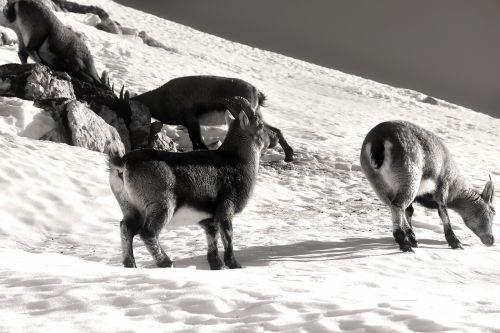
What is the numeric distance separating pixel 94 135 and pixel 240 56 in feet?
77.2

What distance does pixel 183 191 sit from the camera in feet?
26.5

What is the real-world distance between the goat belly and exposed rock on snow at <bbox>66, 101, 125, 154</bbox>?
596 cm

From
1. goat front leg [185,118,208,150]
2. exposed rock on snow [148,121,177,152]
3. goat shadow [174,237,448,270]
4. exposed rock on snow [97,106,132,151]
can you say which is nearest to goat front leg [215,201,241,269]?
goat shadow [174,237,448,270]

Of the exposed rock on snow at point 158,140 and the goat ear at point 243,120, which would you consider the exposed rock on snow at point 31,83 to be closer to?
the exposed rock on snow at point 158,140

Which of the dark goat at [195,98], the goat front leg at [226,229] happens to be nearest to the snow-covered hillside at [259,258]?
the goat front leg at [226,229]

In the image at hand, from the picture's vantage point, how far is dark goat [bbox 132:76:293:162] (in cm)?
1497

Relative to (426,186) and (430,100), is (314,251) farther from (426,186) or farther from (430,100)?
(430,100)

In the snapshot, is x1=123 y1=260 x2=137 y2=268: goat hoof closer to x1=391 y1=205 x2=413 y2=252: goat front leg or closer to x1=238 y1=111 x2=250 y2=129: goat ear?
x1=238 y1=111 x2=250 y2=129: goat ear

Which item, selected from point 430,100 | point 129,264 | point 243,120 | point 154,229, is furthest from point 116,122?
point 430,100

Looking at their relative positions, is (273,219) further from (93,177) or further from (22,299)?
(22,299)

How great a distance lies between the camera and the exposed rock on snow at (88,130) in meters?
14.2

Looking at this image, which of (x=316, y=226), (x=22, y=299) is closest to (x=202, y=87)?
(x=316, y=226)

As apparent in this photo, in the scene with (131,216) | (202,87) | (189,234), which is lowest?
(189,234)

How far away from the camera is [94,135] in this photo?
47.8 feet
